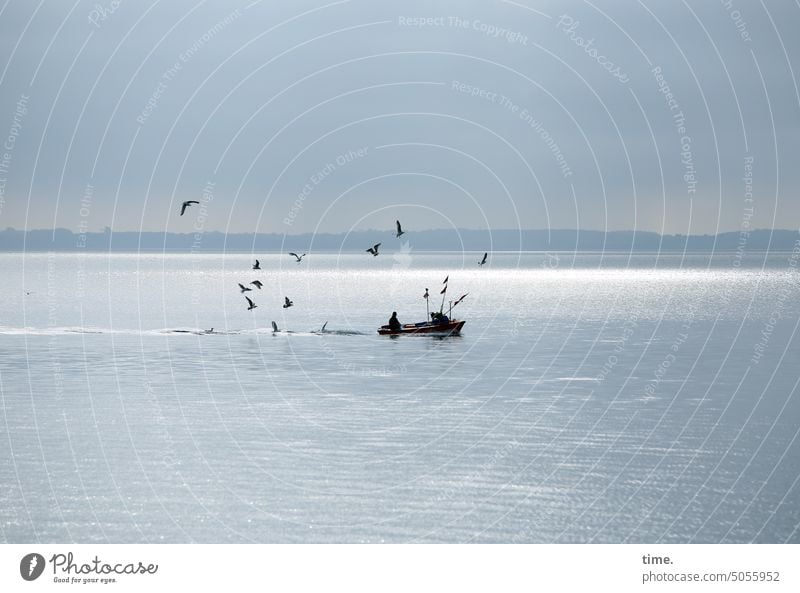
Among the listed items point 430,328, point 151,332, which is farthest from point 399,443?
point 151,332

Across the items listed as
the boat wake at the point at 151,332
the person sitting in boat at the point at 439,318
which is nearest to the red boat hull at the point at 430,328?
the person sitting in boat at the point at 439,318

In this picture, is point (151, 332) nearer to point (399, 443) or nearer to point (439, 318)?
point (439, 318)

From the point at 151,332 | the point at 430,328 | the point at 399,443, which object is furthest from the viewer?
the point at 151,332

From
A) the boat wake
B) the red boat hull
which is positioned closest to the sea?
the red boat hull

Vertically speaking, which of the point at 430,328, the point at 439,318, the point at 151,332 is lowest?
the point at 151,332

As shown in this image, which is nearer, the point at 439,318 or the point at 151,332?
the point at 439,318

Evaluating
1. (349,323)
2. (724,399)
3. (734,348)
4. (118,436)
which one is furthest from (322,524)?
(349,323)

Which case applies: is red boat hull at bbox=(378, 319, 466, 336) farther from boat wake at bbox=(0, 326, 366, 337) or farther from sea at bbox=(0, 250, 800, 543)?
boat wake at bbox=(0, 326, 366, 337)

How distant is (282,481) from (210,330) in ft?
285

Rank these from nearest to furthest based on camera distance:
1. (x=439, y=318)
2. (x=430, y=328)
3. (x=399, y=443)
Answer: (x=399, y=443) < (x=430, y=328) < (x=439, y=318)

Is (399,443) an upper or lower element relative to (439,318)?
lower

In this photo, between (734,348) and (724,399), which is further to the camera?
(734,348)
